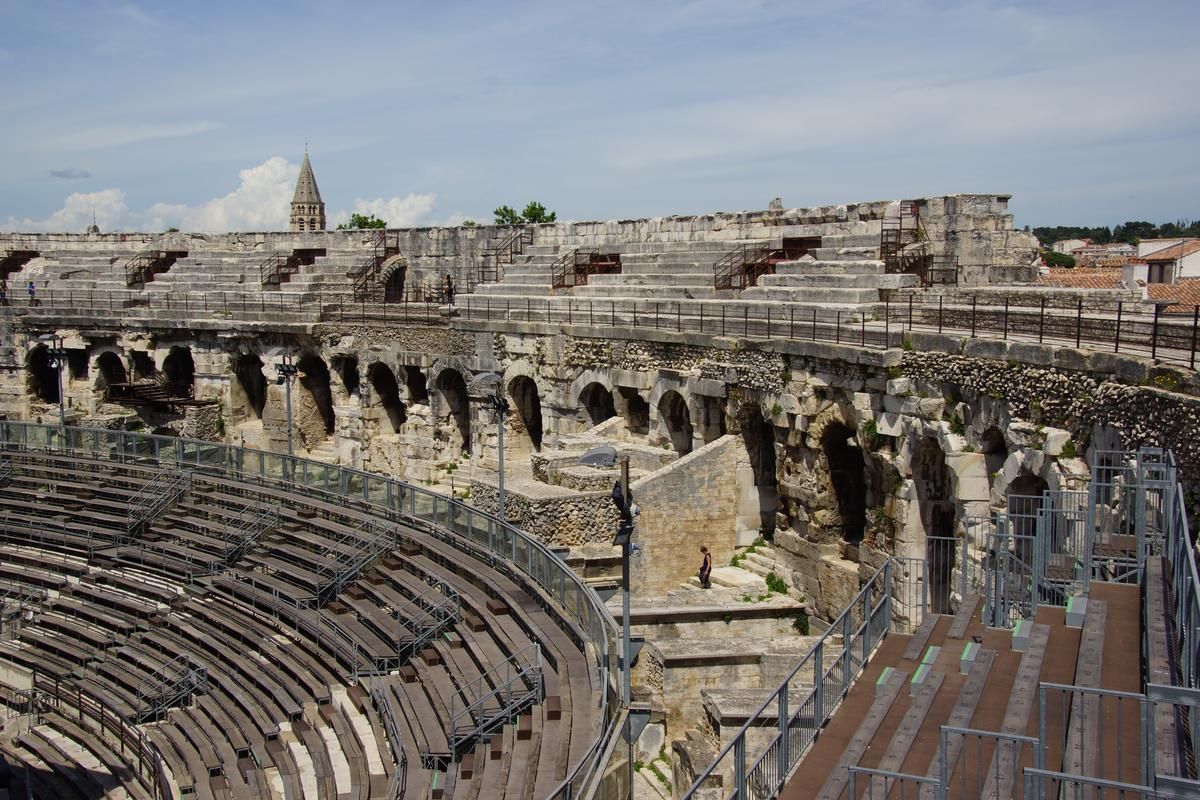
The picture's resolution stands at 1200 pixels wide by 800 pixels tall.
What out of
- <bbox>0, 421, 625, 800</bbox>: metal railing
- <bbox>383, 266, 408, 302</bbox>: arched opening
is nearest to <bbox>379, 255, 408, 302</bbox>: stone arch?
<bbox>383, 266, 408, 302</bbox>: arched opening

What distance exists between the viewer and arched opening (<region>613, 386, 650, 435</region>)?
2477 centimetres

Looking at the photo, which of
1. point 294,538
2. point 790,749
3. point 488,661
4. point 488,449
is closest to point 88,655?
point 294,538

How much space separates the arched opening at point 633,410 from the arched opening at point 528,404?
364 cm

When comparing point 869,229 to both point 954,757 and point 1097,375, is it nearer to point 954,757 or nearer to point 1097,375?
point 1097,375

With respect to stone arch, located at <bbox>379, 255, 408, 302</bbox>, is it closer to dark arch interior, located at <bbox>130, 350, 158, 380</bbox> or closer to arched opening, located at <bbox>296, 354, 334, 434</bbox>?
arched opening, located at <bbox>296, 354, 334, 434</bbox>

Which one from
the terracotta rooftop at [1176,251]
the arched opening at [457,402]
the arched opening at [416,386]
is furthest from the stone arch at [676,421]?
the terracotta rooftop at [1176,251]

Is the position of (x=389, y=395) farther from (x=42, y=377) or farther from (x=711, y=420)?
(x=42, y=377)

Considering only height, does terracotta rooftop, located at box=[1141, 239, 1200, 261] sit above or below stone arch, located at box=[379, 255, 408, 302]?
above

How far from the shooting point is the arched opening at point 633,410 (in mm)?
24766

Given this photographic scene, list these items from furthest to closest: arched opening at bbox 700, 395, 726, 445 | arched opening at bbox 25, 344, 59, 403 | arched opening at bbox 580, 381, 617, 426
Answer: arched opening at bbox 25, 344, 59, 403 → arched opening at bbox 580, 381, 617, 426 → arched opening at bbox 700, 395, 726, 445

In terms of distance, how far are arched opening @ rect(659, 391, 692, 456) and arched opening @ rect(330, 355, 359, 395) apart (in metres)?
11.6

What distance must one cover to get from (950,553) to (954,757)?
31.0 feet

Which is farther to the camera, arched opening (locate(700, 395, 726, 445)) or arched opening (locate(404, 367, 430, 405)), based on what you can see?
arched opening (locate(404, 367, 430, 405))

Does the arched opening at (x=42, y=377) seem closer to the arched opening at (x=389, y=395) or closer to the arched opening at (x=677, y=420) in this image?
the arched opening at (x=389, y=395)
